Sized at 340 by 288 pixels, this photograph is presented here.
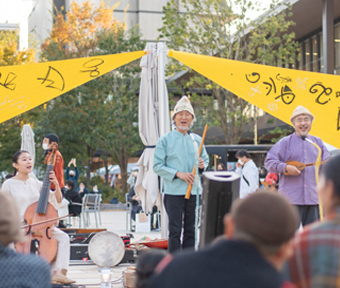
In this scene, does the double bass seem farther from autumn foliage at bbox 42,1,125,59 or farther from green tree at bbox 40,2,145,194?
autumn foliage at bbox 42,1,125,59

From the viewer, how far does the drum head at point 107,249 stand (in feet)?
24.7

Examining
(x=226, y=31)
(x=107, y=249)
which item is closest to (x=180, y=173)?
(x=107, y=249)

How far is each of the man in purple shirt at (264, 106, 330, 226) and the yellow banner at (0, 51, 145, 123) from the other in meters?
3.51

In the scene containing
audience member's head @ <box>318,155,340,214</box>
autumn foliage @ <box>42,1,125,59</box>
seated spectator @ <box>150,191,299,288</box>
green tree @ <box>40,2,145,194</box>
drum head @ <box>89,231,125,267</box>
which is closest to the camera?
seated spectator @ <box>150,191,299,288</box>

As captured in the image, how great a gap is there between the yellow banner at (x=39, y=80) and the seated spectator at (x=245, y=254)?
21.7 ft

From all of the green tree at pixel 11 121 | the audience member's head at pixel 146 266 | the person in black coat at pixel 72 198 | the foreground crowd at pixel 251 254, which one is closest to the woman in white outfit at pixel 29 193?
the audience member's head at pixel 146 266

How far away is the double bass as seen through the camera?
5684mm

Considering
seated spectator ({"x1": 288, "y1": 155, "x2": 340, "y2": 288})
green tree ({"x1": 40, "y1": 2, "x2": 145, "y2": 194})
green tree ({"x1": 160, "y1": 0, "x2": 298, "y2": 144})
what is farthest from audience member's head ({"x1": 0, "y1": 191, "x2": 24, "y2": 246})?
green tree ({"x1": 40, "y1": 2, "x2": 145, "y2": 194})

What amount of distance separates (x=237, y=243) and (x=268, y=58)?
23865 millimetres

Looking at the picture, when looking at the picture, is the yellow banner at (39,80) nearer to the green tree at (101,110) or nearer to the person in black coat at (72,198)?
the person in black coat at (72,198)

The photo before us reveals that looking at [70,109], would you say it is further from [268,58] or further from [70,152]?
[268,58]

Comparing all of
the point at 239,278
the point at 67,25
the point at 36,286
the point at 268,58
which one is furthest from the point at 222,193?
the point at 67,25

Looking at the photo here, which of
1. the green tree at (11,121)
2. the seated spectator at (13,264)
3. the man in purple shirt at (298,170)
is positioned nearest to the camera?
the seated spectator at (13,264)

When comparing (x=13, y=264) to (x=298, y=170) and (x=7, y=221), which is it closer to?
(x=7, y=221)
